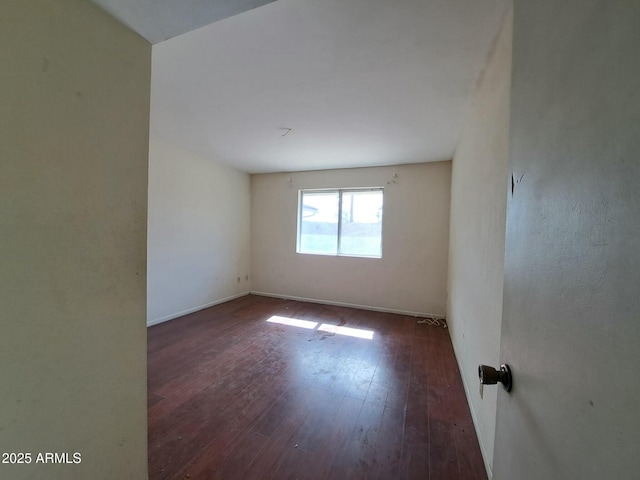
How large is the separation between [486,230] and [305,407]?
1.76 metres

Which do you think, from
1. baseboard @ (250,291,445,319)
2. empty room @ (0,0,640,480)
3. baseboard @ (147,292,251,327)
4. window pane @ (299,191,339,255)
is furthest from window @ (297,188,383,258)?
baseboard @ (147,292,251,327)

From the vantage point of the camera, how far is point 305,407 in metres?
1.83

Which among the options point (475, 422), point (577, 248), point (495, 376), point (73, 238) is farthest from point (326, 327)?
point (577, 248)

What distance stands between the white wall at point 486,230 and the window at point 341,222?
6.94ft

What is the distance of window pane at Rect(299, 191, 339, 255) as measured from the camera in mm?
4539

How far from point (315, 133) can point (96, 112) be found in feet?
7.24

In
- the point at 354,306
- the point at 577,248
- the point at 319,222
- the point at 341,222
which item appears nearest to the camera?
the point at 577,248

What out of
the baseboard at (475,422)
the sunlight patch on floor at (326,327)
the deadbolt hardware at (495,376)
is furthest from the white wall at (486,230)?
the sunlight patch on floor at (326,327)

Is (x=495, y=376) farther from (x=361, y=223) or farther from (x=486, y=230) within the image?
(x=361, y=223)

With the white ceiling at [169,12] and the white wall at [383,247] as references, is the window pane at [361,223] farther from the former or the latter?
the white ceiling at [169,12]

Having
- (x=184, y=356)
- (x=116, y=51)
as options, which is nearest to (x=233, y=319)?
(x=184, y=356)

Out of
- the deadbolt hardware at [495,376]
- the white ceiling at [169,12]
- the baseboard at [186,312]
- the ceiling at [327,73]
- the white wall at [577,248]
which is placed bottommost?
the baseboard at [186,312]

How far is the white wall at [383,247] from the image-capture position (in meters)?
3.86

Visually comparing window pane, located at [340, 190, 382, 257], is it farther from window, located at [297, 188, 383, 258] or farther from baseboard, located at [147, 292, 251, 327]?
baseboard, located at [147, 292, 251, 327]
